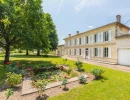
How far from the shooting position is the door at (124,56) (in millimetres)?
14358

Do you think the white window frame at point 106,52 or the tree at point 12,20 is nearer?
the tree at point 12,20

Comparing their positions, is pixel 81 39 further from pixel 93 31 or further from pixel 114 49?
pixel 114 49

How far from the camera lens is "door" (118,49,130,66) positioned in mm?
14358

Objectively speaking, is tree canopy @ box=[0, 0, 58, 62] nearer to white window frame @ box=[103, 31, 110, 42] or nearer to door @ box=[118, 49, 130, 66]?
white window frame @ box=[103, 31, 110, 42]

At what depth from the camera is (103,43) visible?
18.8 metres

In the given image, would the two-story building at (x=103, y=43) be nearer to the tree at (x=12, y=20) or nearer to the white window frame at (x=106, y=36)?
the white window frame at (x=106, y=36)

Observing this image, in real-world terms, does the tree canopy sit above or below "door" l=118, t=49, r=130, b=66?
above

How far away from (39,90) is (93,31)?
60.3 feet

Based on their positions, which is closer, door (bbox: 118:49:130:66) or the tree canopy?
the tree canopy

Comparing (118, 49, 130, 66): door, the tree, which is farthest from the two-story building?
the tree

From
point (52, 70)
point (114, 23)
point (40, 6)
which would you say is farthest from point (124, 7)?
point (52, 70)

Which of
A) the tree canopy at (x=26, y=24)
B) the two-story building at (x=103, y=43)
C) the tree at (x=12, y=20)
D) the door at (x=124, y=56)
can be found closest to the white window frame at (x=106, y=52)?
the two-story building at (x=103, y=43)

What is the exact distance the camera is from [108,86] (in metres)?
6.16

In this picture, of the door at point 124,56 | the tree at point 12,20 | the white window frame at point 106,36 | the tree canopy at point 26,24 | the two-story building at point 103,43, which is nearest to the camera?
the tree at point 12,20
